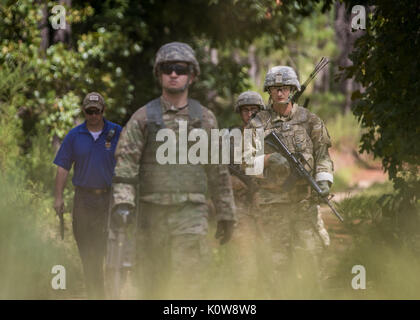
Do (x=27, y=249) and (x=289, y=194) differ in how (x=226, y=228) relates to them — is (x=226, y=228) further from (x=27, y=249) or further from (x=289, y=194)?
(x=27, y=249)

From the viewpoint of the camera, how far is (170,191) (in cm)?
504

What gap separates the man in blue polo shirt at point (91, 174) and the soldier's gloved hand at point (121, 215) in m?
1.46

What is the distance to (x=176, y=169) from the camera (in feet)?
16.7

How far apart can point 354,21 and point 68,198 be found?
5585mm

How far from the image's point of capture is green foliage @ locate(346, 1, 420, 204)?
6957mm

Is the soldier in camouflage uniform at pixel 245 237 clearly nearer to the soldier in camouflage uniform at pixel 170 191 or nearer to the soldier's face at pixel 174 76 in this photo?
the soldier in camouflage uniform at pixel 170 191

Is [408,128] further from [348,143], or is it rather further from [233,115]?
[348,143]

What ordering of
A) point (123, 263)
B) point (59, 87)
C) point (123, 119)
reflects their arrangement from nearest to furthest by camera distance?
point (123, 263) < point (59, 87) < point (123, 119)

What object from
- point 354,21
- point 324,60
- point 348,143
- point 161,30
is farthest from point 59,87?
point 348,143

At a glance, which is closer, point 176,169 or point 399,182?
point 176,169

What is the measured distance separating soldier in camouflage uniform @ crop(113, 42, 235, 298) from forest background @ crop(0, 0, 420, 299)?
194 centimetres

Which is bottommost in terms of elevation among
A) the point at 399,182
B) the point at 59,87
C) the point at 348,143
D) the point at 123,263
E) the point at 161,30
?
the point at 123,263

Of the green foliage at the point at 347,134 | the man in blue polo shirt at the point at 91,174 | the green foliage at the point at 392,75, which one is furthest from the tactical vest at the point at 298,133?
the green foliage at the point at 347,134

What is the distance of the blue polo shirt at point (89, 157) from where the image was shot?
20.8 ft
